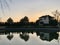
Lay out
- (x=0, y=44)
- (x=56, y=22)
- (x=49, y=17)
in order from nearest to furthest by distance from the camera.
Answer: (x=0, y=44)
(x=56, y=22)
(x=49, y=17)

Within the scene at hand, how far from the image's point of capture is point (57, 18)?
197ft

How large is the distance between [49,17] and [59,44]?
156 ft

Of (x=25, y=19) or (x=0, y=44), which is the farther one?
(x=25, y=19)

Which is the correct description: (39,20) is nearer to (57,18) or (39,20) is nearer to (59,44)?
(57,18)

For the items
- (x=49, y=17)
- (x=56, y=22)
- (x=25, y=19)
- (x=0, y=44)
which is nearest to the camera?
(x=0, y=44)

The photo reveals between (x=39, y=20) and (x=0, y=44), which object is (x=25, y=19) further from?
(x=0, y=44)

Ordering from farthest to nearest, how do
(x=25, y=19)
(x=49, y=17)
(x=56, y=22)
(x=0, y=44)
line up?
(x=25, y=19) < (x=49, y=17) < (x=56, y=22) < (x=0, y=44)

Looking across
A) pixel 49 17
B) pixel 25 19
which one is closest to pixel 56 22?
pixel 49 17

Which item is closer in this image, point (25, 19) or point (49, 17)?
point (49, 17)

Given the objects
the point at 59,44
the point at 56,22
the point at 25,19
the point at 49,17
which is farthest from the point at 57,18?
the point at 59,44

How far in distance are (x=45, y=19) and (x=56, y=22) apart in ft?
24.9

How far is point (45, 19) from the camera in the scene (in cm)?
6619

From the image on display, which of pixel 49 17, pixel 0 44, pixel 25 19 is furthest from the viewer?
pixel 25 19

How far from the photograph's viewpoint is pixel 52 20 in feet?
202
